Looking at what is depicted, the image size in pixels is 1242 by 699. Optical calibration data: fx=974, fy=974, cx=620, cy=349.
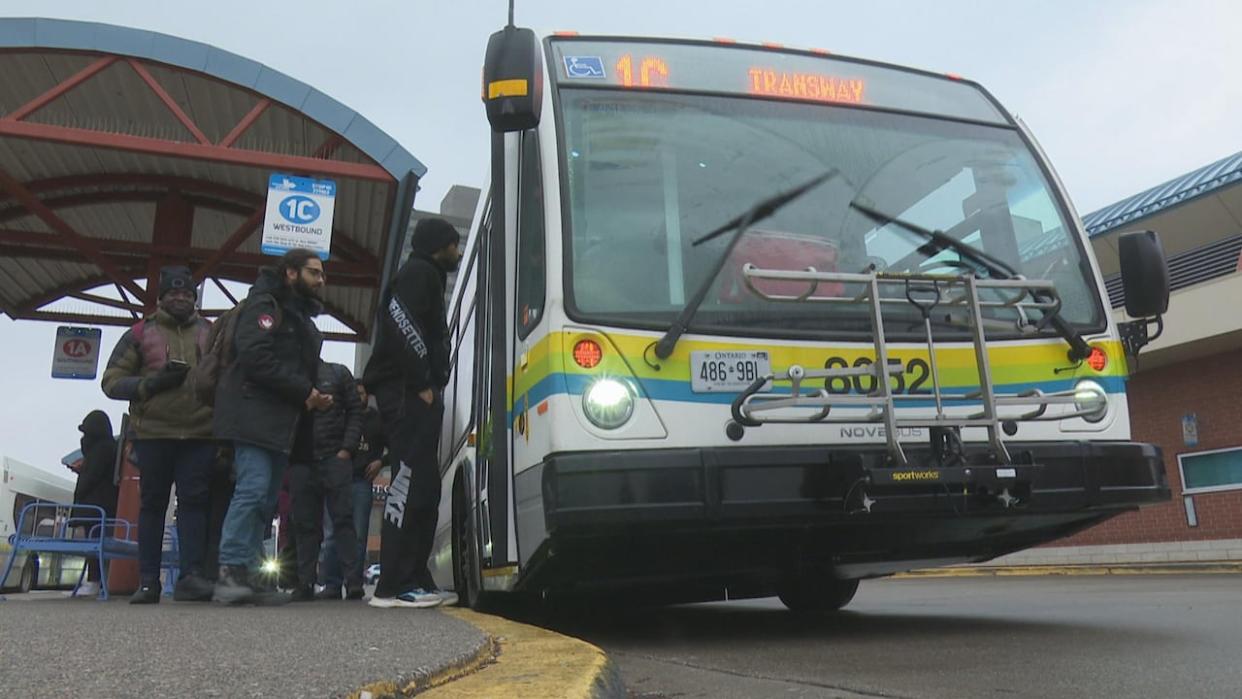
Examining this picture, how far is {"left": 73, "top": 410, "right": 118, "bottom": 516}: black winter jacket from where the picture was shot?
340 inches

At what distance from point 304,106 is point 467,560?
244 inches

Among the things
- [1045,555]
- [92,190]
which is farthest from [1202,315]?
[92,190]

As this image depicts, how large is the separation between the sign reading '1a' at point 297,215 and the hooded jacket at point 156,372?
3883 mm

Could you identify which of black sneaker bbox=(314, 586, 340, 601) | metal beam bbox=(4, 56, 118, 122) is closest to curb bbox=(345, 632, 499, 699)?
black sneaker bbox=(314, 586, 340, 601)

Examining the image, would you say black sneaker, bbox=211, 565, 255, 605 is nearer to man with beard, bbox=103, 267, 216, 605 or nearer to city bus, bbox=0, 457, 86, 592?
man with beard, bbox=103, 267, 216, 605

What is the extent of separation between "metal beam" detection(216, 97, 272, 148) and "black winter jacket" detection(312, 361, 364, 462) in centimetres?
371

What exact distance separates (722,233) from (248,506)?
2.74 meters

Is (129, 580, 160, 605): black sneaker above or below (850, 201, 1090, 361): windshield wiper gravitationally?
below

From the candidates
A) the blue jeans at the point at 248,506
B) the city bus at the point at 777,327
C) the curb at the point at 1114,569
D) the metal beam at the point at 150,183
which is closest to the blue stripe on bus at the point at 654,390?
the city bus at the point at 777,327

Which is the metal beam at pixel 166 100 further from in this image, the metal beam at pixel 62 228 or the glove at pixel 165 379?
the glove at pixel 165 379

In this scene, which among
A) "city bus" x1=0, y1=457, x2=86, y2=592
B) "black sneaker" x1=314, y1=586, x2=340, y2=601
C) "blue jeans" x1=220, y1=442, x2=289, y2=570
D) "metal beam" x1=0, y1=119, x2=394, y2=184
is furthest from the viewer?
"city bus" x1=0, y1=457, x2=86, y2=592

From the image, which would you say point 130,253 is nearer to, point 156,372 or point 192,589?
point 156,372

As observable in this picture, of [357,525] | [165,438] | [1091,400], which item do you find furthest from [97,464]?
[1091,400]

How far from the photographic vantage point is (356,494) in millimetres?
7480
